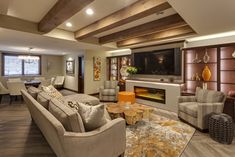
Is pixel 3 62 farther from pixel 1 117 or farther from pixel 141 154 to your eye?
pixel 141 154

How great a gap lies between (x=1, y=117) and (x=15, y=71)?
5526mm

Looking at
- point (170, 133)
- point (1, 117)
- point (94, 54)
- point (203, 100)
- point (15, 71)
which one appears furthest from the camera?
point (15, 71)

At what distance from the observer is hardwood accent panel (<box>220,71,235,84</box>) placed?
13.7 ft

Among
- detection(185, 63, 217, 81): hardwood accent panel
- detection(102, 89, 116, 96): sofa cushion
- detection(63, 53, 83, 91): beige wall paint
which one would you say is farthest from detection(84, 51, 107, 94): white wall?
detection(185, 63, 217, 81): hardwood accent panel

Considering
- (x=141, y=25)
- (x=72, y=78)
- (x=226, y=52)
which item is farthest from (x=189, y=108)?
(x=72, y=78)

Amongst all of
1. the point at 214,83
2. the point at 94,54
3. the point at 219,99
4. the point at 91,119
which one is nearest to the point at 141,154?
the point at 91,119

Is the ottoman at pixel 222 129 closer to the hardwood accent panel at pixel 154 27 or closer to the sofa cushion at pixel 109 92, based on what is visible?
the hardwood accent panel at pixel 154 27

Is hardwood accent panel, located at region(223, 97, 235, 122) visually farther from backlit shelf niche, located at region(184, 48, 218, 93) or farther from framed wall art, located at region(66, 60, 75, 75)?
framed wall art, located at region(66, 60, 75, 75)

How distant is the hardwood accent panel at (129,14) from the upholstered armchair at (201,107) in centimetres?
219

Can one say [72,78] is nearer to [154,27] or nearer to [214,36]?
[154,27]

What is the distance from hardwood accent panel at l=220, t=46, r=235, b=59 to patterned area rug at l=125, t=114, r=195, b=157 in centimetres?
229

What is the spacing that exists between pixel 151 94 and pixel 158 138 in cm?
310

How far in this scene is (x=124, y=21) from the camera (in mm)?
3283

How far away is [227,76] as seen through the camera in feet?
14.0
